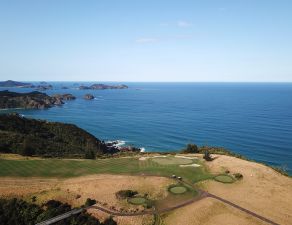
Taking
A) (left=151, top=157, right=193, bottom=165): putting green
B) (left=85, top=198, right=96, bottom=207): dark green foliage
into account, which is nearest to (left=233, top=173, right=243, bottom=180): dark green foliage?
(left=151, top=157, right=193, bottom=165): putting green

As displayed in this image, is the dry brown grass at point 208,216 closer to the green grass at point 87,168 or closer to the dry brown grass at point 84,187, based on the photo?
the dry brown grass at point 84,187

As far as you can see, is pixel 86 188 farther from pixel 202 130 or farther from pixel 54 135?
pixel 202 130

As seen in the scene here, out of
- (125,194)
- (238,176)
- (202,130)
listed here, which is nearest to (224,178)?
(238,176)

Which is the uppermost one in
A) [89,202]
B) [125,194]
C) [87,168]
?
[87,168]

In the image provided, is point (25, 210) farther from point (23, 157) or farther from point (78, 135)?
point (78, 135)

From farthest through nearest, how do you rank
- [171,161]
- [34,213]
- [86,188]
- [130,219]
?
[171,161] → [86,188] → [34,213] → [130,219]

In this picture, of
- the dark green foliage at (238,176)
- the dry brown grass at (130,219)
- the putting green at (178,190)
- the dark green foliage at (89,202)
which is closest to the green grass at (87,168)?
the putting green at (178,190)
